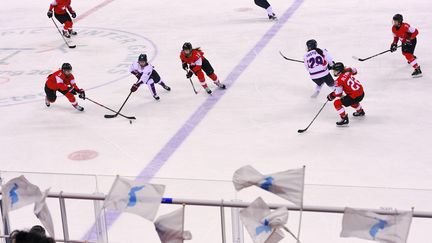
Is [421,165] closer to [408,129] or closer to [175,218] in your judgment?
[408,129]

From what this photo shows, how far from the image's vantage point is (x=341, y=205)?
352cm

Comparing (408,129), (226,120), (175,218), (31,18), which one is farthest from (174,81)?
(175,218)

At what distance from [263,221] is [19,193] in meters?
1.30

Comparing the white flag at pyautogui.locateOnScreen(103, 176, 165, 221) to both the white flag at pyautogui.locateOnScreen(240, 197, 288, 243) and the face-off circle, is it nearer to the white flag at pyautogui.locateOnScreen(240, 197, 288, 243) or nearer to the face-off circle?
the white flag at pyautogui.locateOnScreen(240, 197, 288, 243)

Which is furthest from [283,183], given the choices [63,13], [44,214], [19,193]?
[63,13]

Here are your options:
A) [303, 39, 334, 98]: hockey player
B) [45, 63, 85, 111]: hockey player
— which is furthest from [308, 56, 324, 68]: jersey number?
[45, 63, 85, 111]: hockey player

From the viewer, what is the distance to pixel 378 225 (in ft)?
10.7

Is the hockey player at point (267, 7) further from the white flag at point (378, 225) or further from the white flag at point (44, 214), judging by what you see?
the white flag at point (378, 225)

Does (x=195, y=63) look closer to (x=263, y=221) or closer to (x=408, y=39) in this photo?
(x=408, y=39)

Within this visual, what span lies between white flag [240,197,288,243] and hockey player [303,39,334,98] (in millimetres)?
4883

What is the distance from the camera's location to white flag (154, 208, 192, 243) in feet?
11.3

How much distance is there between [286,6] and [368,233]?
9680 millimetres

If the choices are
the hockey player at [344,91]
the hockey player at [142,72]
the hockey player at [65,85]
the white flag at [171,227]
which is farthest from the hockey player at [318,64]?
the white flag at [171,227]

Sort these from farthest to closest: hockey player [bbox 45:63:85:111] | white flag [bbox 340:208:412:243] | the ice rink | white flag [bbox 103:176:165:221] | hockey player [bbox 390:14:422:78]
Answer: hockey player [bbox 390:14:422:78] < hockey player [bbox 45:63:85:111] < the ice rink < white flag [bbox 103:176:165:221] < white flag [bbox 340:208:412:243]
